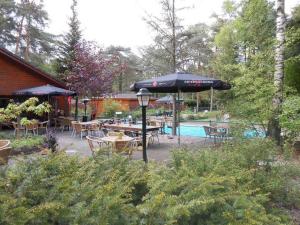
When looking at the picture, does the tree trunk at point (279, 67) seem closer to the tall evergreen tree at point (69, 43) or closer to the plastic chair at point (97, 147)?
the plastic chair at point (97, 147)

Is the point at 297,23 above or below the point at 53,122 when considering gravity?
above

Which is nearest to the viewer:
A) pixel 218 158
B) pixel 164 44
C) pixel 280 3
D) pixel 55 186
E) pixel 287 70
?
pixel 55 186

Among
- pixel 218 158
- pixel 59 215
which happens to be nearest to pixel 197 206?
pixel 59 215

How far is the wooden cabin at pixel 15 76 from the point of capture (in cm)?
1617

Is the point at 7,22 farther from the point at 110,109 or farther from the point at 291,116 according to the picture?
the point at 291,116

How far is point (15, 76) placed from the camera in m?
16.7

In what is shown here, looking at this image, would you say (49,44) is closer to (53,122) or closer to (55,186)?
(53,122)

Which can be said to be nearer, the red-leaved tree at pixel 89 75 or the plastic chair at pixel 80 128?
the plastic chair at pixel 80 128

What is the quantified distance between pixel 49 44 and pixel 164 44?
49.0 feet

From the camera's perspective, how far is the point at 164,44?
56.3 ft

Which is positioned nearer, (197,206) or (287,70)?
(197,206)

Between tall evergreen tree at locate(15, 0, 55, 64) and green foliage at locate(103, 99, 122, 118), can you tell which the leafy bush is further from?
tall evergreen tree at locate(15, 0, 55, 64)

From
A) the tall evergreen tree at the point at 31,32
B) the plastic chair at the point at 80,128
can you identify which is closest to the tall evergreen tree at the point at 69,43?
the tall evergreen tree at the point at 31,32

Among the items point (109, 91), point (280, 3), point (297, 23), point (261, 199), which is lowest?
point (261, 199)
